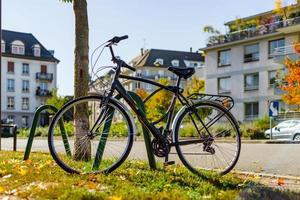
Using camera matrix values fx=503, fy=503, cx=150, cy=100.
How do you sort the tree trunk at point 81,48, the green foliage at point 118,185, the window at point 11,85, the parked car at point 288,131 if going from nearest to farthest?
the green foliage at point 118,185 < the tree trunk at point 81,48 < the parked car at point 288,131 < the window at point 11,85

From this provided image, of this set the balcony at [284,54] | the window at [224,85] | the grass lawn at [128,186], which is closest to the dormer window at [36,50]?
the window at [224,85]

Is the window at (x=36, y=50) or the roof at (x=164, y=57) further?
the roof at (x=164, y=57)

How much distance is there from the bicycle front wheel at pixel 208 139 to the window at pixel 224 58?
→ 159 feet

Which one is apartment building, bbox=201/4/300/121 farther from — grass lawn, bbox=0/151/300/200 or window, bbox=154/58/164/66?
window, bbox=154/58/164/66

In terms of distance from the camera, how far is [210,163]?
5.87 m

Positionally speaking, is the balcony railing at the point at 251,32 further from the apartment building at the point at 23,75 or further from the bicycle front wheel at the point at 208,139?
the bicycle front wheel at the point at 208,139

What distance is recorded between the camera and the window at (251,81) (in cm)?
5021

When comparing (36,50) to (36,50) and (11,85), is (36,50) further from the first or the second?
(11,85)

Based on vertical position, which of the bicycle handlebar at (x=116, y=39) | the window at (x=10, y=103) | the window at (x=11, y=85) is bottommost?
the bicycle handlebar at (x=116, y=39)

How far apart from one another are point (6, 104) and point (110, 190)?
81.7 meters

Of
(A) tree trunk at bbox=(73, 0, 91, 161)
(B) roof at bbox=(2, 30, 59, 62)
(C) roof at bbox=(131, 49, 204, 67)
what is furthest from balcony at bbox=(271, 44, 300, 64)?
(C) roof at bbox=(131, 49, 204, 67)

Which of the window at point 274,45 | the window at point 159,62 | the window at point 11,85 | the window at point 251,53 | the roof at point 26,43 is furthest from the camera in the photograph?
the window at point 159,62

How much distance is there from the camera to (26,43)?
86.1 meters

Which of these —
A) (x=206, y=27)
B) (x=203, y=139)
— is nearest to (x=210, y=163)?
(x=203, y=139)
